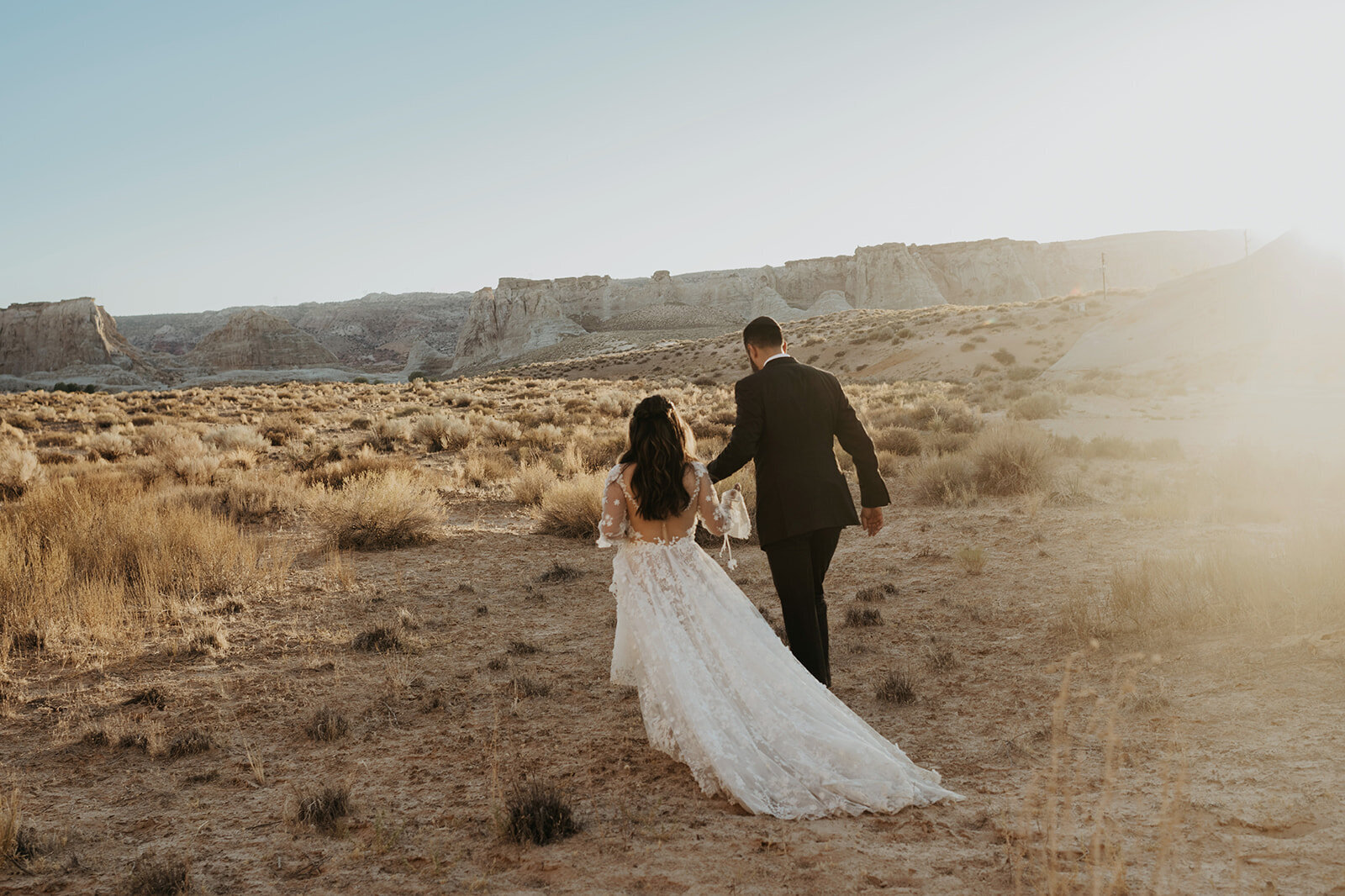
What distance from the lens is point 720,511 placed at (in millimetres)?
4242

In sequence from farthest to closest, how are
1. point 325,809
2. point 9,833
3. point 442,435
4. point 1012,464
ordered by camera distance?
point 442,435
point 1012,464
point 325,809
point 9,833

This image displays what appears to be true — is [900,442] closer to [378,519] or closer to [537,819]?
[378,519]

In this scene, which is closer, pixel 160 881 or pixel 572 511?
pixel 160 881

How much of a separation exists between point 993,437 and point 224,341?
131497 mm

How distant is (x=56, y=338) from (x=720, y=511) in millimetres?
123150

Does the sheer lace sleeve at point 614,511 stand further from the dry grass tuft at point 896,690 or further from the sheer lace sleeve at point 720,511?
the dry grass tuft at point 896,690

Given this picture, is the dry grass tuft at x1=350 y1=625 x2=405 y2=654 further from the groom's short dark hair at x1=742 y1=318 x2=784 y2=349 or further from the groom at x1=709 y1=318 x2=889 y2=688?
the groom's short dark hair at x1=742 y1=318 x2=784 y2=349

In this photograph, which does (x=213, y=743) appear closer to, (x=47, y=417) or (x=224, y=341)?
(x=47, y=417)

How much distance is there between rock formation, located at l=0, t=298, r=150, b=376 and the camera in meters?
99.6

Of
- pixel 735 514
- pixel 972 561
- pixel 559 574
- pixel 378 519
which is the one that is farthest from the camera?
pixel 378 519

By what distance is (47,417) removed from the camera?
2300 cm

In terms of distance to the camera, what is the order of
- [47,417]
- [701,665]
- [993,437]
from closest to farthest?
[701,665] → [993,437] → [47,417]

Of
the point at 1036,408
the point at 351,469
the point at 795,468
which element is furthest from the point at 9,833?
the point at 1036,408

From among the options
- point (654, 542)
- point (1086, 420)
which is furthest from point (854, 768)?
point (1086, 420)
